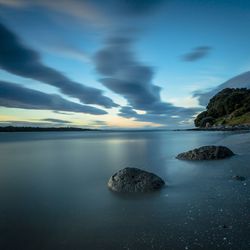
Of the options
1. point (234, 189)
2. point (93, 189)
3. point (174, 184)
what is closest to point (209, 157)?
point (174, 184)

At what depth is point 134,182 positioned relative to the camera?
12648 millimetres

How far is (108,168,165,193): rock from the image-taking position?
40.6 feet

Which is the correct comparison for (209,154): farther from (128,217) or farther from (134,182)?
(128,217)

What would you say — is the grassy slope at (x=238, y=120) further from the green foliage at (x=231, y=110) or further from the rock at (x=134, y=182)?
the rock at (x=134, y=182)

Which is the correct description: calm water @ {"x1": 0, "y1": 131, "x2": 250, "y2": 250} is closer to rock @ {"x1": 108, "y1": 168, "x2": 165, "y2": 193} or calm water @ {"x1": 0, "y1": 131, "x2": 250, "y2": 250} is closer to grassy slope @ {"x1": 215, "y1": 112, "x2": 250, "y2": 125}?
rock @ {"x1": 108, "y1": 168, "x2": 165, "y2": 193}

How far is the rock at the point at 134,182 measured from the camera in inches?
487

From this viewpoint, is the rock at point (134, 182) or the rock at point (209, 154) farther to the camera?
the rock at point (209, 154)

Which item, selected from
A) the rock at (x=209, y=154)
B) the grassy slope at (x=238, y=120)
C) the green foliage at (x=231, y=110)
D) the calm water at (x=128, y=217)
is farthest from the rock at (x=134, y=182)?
the green foliage at (x=231, y=110)

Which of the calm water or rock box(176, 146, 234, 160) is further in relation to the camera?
rock box(176, 146, 234, 160)

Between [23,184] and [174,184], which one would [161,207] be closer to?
[174,184]

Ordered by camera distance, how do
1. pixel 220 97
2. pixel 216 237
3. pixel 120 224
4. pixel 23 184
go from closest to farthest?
pixel 216 237 < pixel 120 224 < pixel 23 184 < pixel 220 97

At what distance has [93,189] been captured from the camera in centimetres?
1372

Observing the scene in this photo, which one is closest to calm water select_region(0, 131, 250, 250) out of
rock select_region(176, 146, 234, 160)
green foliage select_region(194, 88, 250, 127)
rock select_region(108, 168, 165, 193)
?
rock select_region(108, 168, 165, 193)

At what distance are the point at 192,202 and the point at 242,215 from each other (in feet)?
6.96
